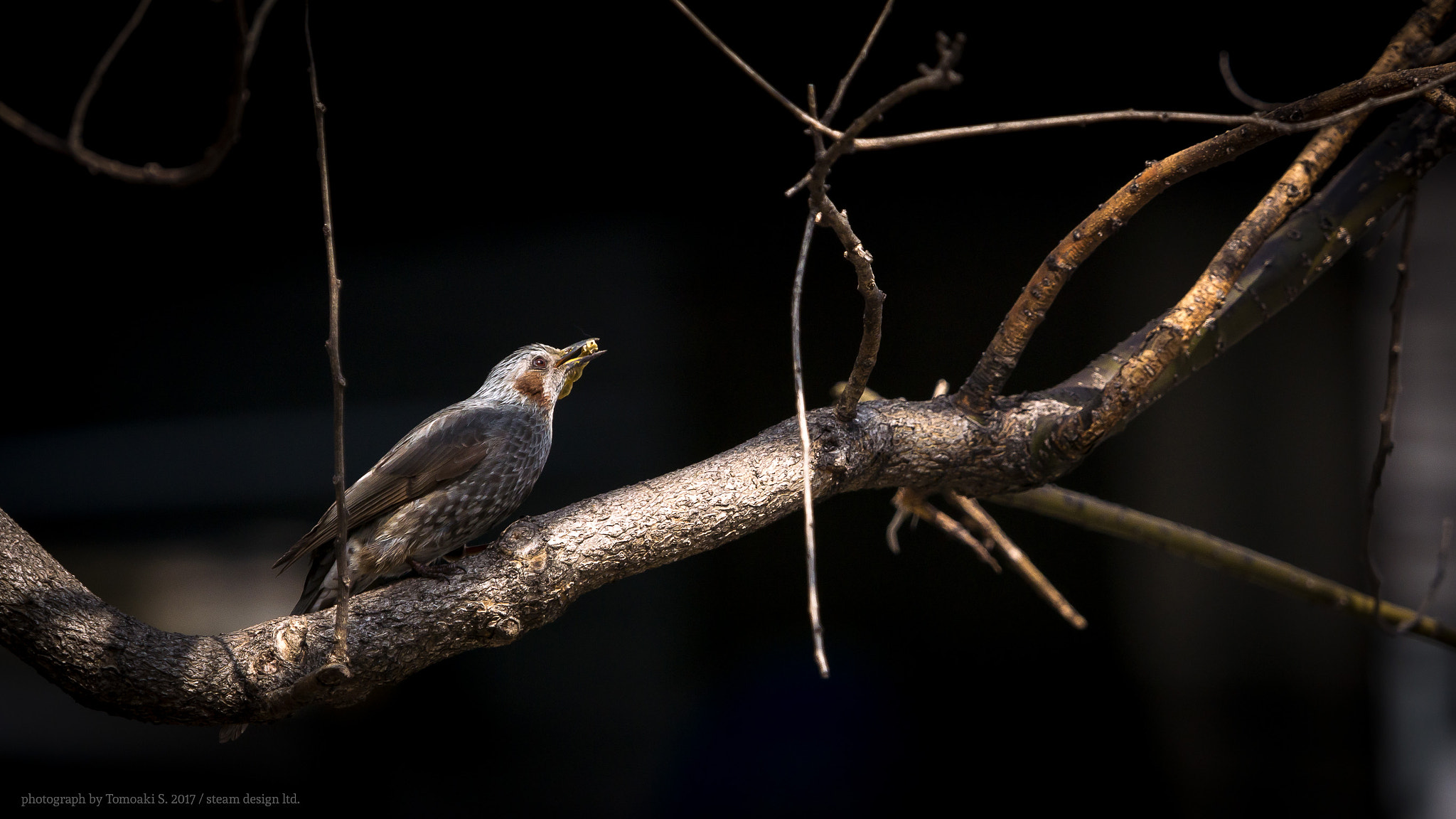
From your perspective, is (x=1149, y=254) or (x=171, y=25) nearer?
(x=171, y=25)

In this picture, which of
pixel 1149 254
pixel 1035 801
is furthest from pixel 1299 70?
pixel 1035 801

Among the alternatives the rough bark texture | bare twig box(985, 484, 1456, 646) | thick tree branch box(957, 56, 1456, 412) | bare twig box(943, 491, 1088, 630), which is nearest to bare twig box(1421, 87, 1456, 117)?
thick tree branch box(957, 56, 1456, 412)

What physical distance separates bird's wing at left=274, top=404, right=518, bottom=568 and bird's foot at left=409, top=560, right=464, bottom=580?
98 mm

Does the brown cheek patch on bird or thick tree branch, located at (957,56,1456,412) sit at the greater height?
the brown cheek patch on bird

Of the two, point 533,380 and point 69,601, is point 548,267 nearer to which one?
point 533,380

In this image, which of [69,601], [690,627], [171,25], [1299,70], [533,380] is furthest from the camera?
[690,627]

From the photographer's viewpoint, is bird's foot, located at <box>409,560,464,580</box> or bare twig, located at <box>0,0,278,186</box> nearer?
bare twig, located at <box>0,0,278,186</box>

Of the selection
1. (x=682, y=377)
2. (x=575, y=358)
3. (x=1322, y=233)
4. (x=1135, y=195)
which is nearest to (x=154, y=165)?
(x=575, y=358)

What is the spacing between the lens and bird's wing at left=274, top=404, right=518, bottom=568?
106 cm

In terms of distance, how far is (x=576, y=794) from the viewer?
2.35 metres

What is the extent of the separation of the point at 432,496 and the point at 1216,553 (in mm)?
1207

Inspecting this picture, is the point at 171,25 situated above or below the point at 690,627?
above

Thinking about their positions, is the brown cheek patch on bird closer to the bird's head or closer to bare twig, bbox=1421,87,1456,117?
the bird's head

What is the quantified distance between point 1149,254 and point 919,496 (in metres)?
1.44
